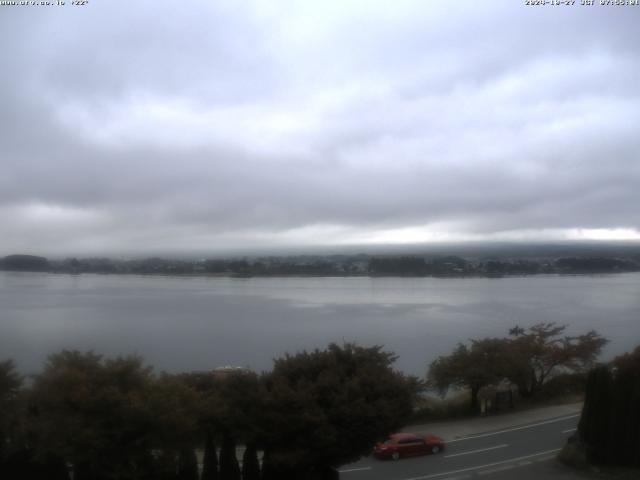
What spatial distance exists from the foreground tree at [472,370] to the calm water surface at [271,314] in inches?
180

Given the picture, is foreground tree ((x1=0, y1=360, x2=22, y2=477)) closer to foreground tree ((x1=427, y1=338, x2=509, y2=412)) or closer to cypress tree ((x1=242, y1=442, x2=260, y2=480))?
cypress tree ((x1=242, y1=442, x2=260, y2=480))

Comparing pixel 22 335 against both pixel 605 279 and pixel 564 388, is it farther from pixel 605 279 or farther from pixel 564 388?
pixel 605 279

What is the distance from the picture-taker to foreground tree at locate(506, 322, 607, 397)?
21.9 metres

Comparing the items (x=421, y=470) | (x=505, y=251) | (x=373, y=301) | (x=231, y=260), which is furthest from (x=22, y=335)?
(x=505, y=251)

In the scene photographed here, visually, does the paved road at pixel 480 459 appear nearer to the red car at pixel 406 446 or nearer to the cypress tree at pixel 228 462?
the red car at pixel 406 446

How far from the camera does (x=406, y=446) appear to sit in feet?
45.9

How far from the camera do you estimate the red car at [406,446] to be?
45.3ft

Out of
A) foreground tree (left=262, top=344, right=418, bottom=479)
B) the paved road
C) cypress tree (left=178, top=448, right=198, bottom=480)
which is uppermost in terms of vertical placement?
foreground tree (left=262, top=344, right=418, bottom=479)

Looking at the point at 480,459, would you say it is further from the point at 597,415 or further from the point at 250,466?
the point at 250,466

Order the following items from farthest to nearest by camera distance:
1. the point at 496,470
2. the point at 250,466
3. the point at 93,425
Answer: the point at 496,470 → the point at 250,466 → the point at 93,425

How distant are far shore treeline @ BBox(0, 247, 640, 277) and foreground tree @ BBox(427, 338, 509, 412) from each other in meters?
23.6

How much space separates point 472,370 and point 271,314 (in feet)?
63.9

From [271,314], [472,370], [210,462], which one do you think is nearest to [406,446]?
[210,462]

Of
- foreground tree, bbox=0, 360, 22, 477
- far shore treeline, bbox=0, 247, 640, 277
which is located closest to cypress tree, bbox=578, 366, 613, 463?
foreground tree, bbox=0, 360, 22, 477
